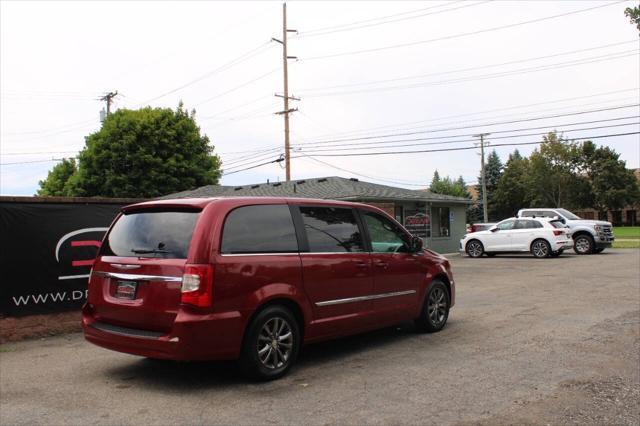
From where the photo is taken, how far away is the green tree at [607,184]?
70.7m

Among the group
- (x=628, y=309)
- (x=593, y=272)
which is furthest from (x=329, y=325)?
(x=593, y=272)

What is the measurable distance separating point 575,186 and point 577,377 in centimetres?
7079

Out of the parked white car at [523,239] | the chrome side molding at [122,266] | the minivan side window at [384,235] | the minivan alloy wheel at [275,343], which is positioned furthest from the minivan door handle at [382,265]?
the parked white car at [523,239]

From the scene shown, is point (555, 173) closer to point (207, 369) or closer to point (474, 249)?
point (474, 249)

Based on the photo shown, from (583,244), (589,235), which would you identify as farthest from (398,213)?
(589,235)

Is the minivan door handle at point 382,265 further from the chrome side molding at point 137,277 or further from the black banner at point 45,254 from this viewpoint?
the black banner at point 45,254

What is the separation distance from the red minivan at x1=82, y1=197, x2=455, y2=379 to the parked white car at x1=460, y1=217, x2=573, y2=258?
17383 mm

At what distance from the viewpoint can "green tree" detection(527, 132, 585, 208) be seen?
6769 centimetres

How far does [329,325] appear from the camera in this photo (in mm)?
5949

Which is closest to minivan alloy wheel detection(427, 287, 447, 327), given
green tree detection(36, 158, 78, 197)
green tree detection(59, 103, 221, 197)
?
green tree detection(59, 103, 221, 197)

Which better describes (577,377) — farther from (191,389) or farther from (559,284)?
(559,284)

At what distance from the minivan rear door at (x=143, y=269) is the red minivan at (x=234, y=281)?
0.01 meters

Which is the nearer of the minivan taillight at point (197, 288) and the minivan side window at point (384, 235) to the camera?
the minivan taillight at point (197, 288)

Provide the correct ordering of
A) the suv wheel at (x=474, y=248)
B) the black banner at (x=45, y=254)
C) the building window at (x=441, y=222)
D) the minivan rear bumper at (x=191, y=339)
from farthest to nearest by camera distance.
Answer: the building window at (x=441, y=222), the suv wheel at (x=474, y=248), the black banner at (x=45, y=254), the minivan rear bumper at (x=191, y=339)
